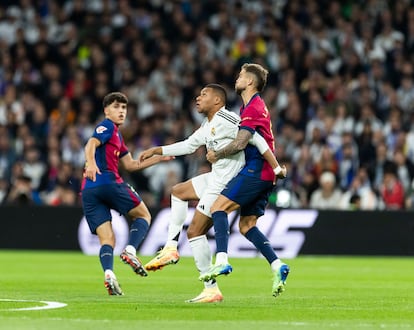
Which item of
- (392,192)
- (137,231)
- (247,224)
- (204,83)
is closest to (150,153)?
(137,231)

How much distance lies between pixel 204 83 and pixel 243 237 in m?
5.56

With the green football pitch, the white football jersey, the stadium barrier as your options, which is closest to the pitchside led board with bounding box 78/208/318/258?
the stadium barrier

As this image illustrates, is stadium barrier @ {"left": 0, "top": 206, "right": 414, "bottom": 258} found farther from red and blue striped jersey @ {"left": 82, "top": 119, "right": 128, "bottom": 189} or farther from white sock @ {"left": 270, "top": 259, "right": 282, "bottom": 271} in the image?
white sock @ {"left": 270, "top": 259, "right": 282, "bottom": 271}

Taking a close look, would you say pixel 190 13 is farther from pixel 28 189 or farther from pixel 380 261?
pixel 380 261

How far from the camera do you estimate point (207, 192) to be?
493 inches

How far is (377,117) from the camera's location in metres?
25.7

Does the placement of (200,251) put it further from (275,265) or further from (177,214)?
(275,265)

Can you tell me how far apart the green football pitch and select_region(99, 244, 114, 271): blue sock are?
0.33 metres

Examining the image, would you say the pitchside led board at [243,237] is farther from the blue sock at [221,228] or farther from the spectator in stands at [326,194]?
the blue sock at [221,228]

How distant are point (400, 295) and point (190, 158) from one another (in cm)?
1256

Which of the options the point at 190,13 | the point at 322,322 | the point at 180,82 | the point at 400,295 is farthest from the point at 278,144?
the point at 322,322

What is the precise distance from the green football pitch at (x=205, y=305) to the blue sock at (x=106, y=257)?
334 mm

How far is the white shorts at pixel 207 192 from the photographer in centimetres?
1243

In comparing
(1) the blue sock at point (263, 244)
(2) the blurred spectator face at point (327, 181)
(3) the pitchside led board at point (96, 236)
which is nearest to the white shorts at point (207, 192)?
(1) the blue sock at point (263, 244)
